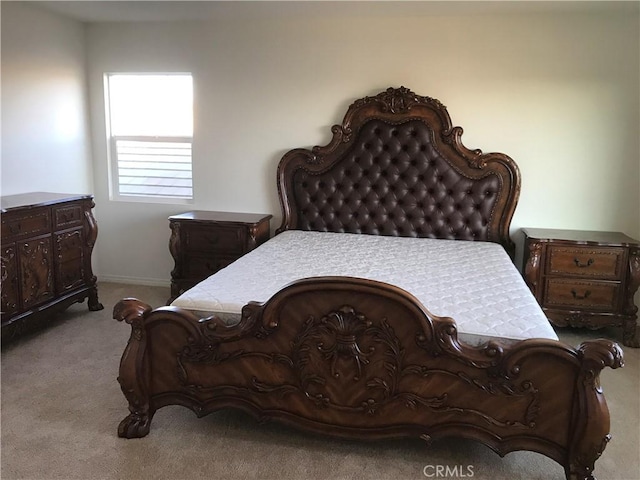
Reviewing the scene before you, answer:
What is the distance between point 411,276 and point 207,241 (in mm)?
1773

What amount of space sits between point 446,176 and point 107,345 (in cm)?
251

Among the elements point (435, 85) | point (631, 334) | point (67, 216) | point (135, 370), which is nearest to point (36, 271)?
point (67, 216)

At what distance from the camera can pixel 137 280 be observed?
180 inches

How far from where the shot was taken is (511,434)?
2.01 meters

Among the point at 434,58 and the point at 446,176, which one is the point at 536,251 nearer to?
the point at 446,176

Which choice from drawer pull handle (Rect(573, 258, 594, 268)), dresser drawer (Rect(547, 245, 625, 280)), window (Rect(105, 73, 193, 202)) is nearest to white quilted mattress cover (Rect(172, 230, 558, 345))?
dresser drawer (Rect(547, 245, 625, 280))

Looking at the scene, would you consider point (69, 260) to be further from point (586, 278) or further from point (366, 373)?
point (586, 278)

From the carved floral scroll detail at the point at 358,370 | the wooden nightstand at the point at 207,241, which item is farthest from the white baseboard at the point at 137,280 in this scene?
the carved floral scroll detail at the point at 358,370

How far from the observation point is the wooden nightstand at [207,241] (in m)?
3.87

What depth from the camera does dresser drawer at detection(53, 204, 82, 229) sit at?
11.3 feet

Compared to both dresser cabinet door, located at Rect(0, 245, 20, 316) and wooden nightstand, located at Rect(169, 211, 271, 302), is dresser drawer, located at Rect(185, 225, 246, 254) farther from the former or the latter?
dresser cabinet door, located at Rect(0, 245, 20, 316)

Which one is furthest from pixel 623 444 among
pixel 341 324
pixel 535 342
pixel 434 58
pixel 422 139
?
pixel 434 58

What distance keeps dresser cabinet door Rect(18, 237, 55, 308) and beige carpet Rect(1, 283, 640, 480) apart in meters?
0.65

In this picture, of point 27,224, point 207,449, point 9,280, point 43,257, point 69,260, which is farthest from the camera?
point 69,260
